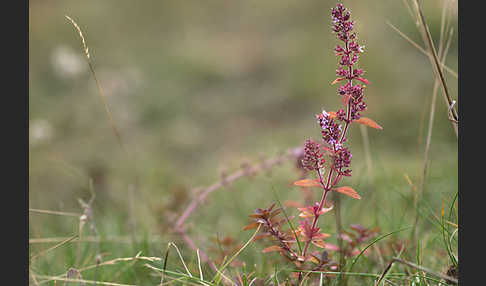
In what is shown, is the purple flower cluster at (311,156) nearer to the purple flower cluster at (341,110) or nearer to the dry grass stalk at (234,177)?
the purple flower cluster at (341,110)

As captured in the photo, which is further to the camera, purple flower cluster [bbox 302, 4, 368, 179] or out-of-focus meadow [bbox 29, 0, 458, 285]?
out-of-focus meadow [bbox 29, 0, 458, 285]

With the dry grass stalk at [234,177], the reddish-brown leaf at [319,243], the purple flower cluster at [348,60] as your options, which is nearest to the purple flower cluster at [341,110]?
the purple flower cluster at [348,60]

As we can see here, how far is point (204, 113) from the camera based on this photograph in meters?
5.15

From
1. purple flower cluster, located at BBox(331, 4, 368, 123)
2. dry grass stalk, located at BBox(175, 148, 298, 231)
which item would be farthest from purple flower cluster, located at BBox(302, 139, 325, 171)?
dry grass stalk, located at BBox(175, 148, 298, 231)

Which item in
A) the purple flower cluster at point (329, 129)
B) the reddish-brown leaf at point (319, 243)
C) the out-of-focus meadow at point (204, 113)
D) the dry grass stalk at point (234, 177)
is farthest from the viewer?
the out-of-focus meadow at point (204, 113)

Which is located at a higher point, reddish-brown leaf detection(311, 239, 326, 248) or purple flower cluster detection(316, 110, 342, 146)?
purple flower cluster detection(316, 110, 342, 146)

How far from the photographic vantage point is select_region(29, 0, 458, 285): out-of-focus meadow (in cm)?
277

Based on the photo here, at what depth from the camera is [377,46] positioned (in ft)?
16.5

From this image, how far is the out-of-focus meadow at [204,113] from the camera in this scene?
277cm

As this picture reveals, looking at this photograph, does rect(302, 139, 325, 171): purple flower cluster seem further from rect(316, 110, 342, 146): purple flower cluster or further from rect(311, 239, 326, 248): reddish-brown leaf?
rect(311, 239, 326, 248): reddish-brown leaf

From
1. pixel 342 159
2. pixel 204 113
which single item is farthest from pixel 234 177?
pixel 204 113

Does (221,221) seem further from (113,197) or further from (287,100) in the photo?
(287,100)

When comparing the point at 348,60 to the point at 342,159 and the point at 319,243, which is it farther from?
the point at 319,243

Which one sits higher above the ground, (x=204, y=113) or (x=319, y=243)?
(x=319, y=243)
